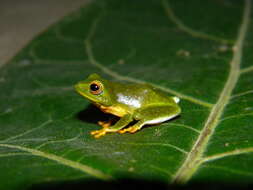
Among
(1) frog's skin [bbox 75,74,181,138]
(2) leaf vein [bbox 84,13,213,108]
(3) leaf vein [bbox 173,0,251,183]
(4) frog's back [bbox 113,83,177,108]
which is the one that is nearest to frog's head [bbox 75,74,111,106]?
(1) frog's skin [bbox 75,74,181,138]

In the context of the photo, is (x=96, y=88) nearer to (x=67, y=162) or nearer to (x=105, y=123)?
(x=105, y=123)

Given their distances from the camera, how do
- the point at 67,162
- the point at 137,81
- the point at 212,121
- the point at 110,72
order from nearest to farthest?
1. the point at 67,162
2. the point at 212,121
3. the point at 137,81
4. the point at 110,72

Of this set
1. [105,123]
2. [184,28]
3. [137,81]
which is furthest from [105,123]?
[184,28]

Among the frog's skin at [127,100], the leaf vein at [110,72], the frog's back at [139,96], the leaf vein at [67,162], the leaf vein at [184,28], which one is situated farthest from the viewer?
the leaf vein at [184,28]

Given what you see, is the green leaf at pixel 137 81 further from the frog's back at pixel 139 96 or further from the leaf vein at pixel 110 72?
the frog's back at pixel 139 96

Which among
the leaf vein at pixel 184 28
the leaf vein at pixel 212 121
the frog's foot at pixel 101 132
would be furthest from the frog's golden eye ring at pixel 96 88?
the leaf vein at pixel 184 28

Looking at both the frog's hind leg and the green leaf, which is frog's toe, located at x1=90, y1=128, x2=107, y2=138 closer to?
the green leaf
